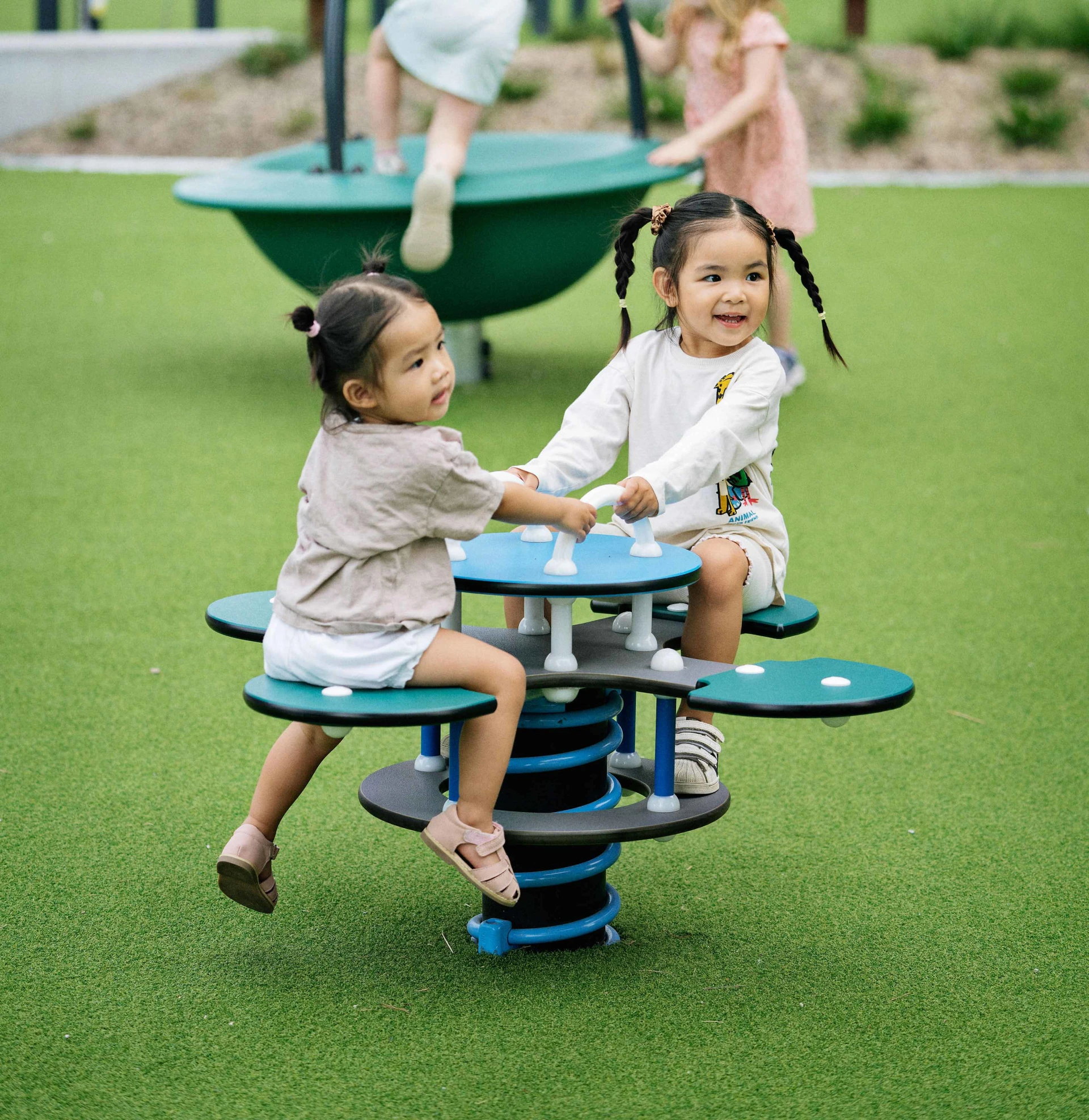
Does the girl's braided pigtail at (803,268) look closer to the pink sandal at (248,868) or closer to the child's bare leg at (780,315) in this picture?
the pink sandal at (248,868)

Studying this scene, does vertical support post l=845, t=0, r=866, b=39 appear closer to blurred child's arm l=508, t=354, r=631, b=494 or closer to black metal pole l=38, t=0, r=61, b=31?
black metal pole l=38, t=0, r=61, b=31

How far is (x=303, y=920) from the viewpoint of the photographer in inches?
95.7

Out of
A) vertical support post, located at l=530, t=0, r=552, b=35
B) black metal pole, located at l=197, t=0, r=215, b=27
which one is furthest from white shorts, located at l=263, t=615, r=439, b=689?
vertical support post, located at l=530, t=0, r=552, b=35

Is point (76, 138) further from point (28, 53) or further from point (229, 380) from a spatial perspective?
point (229, 380)

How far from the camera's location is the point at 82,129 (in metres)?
12.4

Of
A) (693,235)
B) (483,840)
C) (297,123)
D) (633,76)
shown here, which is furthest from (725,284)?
(297,123)

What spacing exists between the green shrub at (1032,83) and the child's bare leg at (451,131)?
8.05 metres

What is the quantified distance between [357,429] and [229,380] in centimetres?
417

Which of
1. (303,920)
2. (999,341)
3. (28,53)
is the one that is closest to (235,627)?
(303,920)

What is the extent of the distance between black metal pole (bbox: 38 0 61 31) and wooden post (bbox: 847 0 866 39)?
6.69 metres

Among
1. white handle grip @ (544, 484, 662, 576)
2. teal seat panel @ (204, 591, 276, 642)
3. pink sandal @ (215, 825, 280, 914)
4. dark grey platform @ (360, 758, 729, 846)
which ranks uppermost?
white handle grip @ (544, 484, 662, 576)

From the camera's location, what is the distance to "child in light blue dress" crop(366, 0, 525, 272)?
17.5ft

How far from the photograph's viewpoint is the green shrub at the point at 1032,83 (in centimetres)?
1210

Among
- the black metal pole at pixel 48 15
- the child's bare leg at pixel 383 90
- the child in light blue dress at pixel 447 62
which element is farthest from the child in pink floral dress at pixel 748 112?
the black metal pole at pixel 48 15
